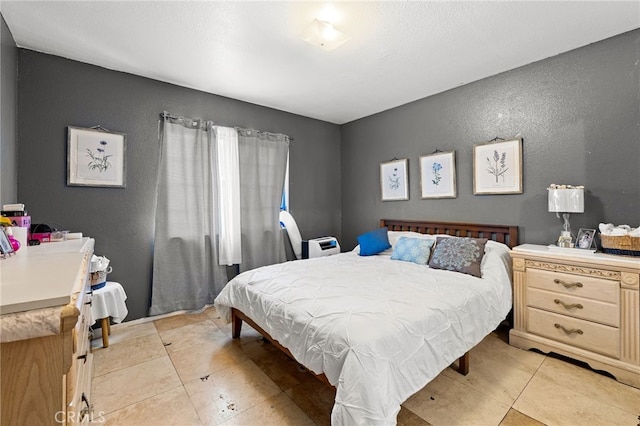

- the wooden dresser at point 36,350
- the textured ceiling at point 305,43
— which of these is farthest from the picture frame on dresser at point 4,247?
the textured ceiling at point 305,43

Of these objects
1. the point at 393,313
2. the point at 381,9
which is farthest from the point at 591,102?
the point at 393,313

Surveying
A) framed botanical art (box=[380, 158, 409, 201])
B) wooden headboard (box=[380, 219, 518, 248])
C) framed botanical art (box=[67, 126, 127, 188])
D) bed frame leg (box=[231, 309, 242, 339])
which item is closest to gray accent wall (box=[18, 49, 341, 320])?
framed botanical art (box=[67, 126, 127, 188])

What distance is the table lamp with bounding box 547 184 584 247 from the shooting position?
2260mm

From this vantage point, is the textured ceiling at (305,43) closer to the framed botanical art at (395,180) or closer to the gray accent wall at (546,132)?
the gray accent wall at (546,132)

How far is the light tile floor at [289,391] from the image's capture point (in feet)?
5.32

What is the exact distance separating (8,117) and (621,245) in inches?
180

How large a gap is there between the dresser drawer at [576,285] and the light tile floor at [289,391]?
553 millimetres

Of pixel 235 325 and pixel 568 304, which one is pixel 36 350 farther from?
pixel 568 304

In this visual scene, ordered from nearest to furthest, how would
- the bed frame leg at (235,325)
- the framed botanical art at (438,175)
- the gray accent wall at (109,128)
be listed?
1. the gray accent wall at (109,128)
2. the bed frame leg at (235,325)
3. the framed botanical art at (438,175)

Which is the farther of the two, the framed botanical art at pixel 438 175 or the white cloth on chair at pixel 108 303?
the framed botanical art at pixel 438 175

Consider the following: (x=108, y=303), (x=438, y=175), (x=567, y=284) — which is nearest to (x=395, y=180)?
(x=438, y=175)

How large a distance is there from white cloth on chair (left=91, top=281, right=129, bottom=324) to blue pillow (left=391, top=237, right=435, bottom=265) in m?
2.66

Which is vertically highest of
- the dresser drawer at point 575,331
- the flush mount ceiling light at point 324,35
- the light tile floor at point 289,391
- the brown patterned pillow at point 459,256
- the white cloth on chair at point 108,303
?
the flush mount ceiling light at point 324,35

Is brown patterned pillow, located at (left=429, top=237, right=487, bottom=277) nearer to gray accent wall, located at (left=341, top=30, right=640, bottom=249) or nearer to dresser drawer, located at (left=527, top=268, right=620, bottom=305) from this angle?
dresser drawer, located at (left=527, top=268, right=620, bottom=305)
